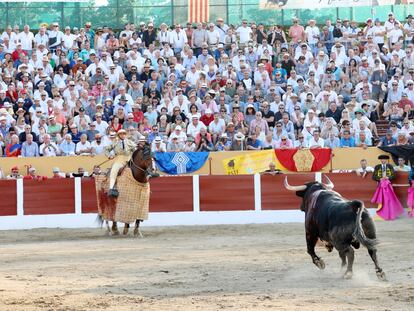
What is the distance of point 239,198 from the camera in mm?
18547

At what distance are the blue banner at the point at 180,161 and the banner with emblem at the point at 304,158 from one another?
133 cm

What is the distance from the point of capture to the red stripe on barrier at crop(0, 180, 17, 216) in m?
18.1

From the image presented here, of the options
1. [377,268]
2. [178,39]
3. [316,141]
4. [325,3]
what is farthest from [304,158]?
[377,268]

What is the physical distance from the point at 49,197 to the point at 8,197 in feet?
2.24

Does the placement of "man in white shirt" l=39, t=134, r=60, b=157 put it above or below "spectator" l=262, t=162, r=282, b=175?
above

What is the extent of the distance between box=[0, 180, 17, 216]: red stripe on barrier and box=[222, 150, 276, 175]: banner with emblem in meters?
3.65

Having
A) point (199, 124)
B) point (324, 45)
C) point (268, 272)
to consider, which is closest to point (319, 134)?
point (199, 124)

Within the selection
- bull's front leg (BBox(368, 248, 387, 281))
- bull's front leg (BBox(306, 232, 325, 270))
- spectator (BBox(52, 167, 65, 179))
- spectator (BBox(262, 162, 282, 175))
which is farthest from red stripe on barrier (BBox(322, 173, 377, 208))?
bull's front leg (BBox(368, 248, 387, 281))

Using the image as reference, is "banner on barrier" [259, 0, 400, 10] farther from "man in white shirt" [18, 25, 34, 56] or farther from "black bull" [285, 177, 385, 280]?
"black bull" [285, 177, 385, 280]

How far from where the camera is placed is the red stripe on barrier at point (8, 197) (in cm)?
1811

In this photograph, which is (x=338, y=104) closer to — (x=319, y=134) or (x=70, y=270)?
(x=319, y=134)

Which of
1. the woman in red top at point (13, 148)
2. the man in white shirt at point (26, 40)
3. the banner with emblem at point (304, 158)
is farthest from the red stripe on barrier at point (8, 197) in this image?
the man in white shirt at point (26, 40)

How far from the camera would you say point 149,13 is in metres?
25.7

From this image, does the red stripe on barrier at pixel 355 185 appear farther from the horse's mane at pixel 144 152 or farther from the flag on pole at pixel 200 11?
the flag on pole at pixel 200 11
